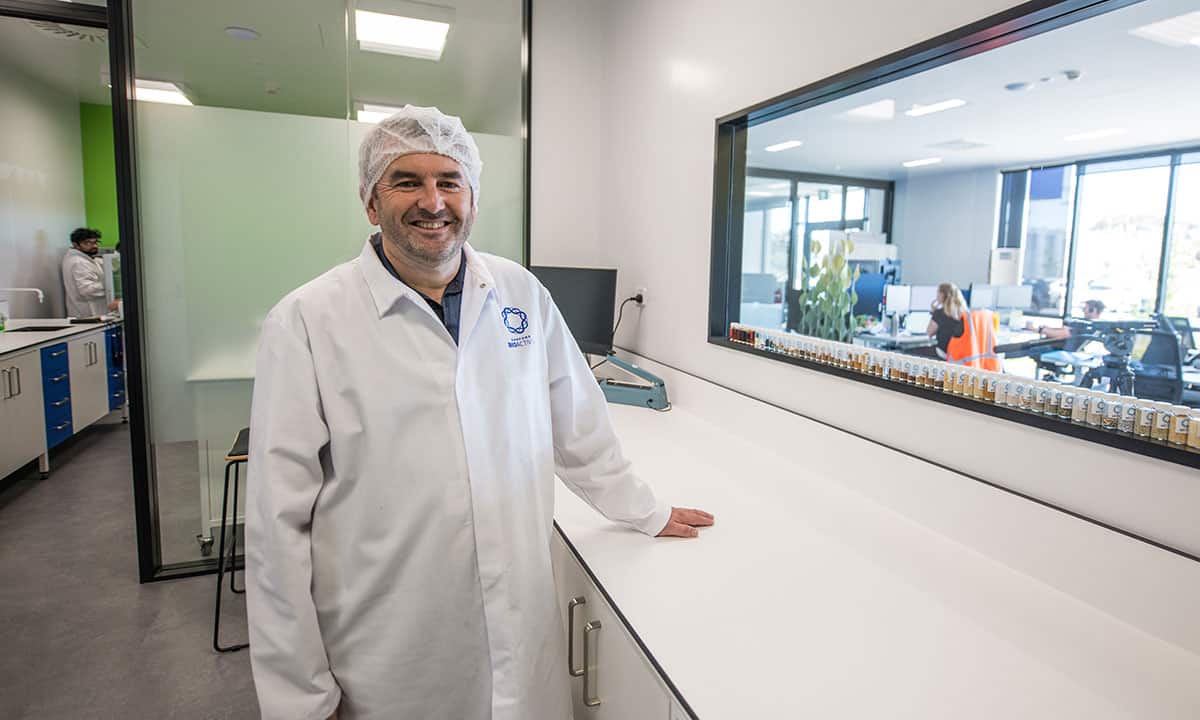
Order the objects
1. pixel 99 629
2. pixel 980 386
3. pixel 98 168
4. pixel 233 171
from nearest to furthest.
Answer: pixel 980 386, pixel 99 629, pixel 233 171, pixel 98 168

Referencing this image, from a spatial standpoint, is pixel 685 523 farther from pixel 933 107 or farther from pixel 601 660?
pixel 933 107

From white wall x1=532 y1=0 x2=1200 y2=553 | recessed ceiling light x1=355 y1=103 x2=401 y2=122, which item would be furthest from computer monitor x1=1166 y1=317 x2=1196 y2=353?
recessed ceiling light x1=355 y1=103 x2=401 y2=122

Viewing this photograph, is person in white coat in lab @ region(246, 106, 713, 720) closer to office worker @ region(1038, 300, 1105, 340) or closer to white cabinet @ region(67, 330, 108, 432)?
office worker @ region(1038, 300, 1105, 340)

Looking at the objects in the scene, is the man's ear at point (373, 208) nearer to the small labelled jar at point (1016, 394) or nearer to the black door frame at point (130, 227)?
the small labelled jar at point (1016, 394)

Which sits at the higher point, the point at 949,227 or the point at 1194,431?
the point at 949,227

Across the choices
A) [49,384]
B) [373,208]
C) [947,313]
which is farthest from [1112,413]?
[49,384]

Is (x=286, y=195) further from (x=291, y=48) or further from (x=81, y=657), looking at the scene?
(x=81, y=657)

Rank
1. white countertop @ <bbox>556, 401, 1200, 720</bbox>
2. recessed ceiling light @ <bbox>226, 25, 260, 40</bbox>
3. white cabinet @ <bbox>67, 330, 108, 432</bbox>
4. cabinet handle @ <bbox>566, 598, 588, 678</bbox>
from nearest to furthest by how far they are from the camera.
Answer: white countertop @ <bbox>556, 401, 1200, 720</bbox>, cabinet handle @ <bbox>566, 598, 588, 678</bbox>, recessed ceiling light @ <bbox>226, 25, 260, 40</bbox>, white cabinet @ <bbox>67, 330, 108, 432</bbox>

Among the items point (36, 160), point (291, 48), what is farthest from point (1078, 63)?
point (36, 160)

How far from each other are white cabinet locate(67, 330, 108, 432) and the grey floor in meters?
1.06

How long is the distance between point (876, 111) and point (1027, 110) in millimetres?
473

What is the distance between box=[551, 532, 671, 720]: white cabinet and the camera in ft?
3.50

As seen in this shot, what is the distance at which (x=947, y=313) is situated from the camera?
225cm

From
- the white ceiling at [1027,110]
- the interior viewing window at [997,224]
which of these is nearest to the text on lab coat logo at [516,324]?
the interior viewing window at [997,224]
